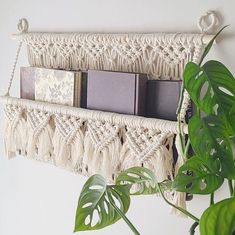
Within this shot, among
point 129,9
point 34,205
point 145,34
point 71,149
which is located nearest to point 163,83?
point 145,34

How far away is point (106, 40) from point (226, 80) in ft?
1.72

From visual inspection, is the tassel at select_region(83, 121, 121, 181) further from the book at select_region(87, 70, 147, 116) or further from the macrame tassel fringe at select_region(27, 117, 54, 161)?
the macrame tassel fringe at select_region(27, 117, 54, 161)

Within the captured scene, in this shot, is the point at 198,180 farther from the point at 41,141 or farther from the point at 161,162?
the point at 41,141

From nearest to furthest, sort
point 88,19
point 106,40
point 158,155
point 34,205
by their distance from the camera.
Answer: point 158,155, point 106,40, point 88,19, point 34,205

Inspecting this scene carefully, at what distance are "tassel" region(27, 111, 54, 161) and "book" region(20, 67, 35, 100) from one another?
69 mm

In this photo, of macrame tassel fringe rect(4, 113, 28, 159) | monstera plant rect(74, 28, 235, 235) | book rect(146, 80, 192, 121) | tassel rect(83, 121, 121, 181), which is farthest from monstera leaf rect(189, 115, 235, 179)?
macrame tassel fringe rect(4, 113, 28, 159)

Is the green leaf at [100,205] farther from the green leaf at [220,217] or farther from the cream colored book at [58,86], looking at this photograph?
the cream colored book at [58,86]

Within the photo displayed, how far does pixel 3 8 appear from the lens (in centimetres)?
166

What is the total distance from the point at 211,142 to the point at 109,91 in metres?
0.52

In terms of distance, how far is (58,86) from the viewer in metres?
1.33

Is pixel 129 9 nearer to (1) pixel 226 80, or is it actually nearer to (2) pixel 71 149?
(2) pixel 71 149

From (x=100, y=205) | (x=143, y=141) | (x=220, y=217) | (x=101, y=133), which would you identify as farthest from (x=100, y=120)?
(x=220, y=217)

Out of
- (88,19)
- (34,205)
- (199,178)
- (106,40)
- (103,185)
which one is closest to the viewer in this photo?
(199,178)

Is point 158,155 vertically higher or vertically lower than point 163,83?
lower
